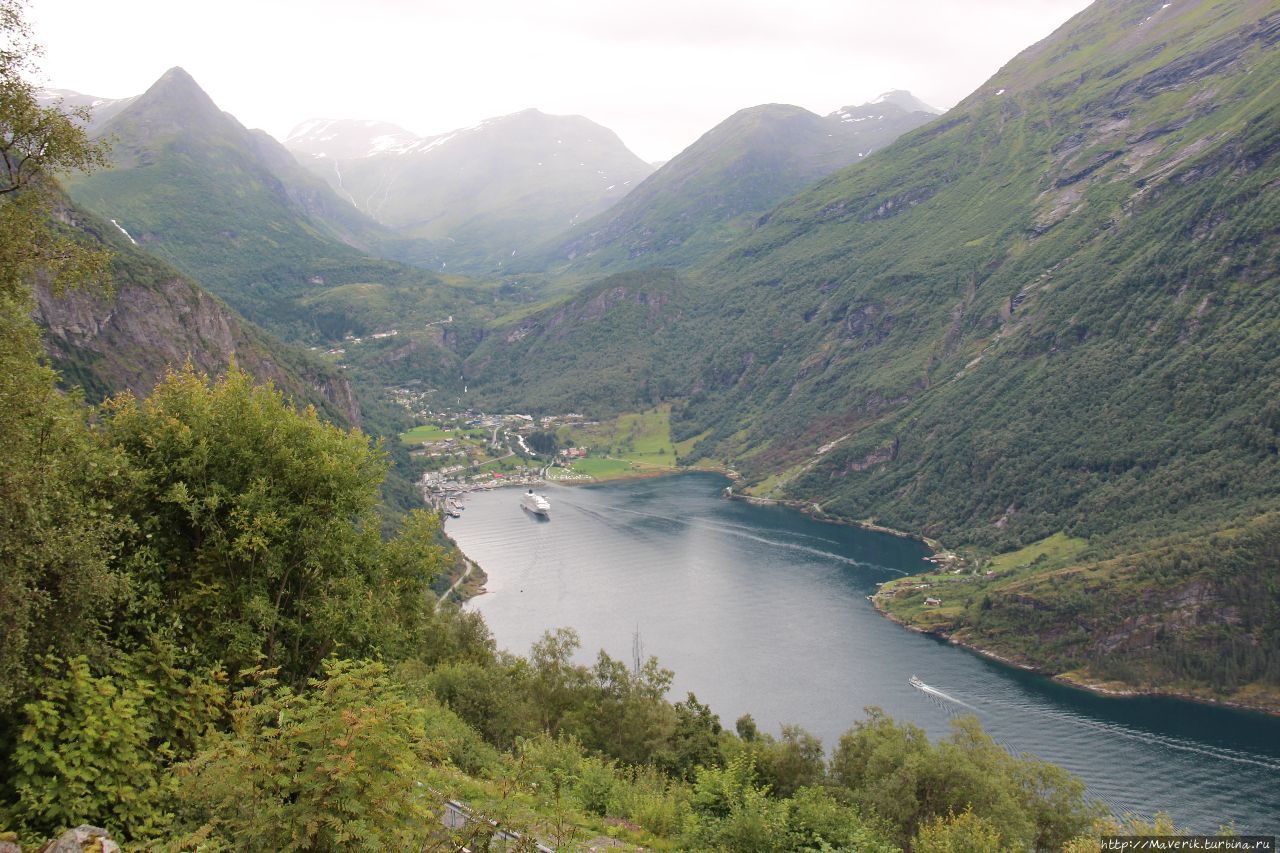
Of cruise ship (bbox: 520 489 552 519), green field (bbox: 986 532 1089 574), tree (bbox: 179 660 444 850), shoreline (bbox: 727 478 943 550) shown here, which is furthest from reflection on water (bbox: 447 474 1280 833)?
tree (bbox: 179 660 444 850)

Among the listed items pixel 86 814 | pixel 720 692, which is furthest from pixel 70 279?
pixel 720 692

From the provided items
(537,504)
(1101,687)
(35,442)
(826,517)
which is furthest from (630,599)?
(35,442)

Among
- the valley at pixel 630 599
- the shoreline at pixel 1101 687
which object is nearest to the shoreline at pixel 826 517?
the valley at pixel 630 599

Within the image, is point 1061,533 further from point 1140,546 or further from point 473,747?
point 473,747

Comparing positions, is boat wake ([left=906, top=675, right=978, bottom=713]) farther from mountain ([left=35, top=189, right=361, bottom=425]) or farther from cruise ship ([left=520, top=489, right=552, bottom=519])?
cruise ship ([left=520, top=489, right=552, bottom=519])

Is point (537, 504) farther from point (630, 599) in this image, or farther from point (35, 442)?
point (35, 442)

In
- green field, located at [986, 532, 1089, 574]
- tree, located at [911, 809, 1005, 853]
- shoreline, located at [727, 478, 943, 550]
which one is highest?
tree, located at [911, 809, 1005, 853]
